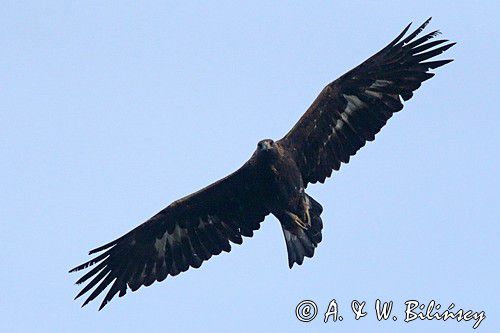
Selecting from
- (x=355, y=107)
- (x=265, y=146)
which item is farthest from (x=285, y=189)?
(x=355, y=107)

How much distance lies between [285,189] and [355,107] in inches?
62.6

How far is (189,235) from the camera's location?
1438 cm

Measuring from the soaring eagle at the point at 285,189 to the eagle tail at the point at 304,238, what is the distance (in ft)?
0.05

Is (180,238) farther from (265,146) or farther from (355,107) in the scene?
(355,107)

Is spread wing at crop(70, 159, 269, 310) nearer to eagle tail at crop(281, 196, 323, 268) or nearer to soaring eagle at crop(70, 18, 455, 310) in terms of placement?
soaring eagle at crop(70, 18, 455, 310)

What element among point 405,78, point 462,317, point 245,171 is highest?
point 405,78

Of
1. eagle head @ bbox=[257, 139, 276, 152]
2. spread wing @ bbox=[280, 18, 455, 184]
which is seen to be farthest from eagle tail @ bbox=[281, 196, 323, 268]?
eagle head @ bbox=[257, 139, 276, 152]

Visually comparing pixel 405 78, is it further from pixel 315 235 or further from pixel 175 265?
pixel 175 265

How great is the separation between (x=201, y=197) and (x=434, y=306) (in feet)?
12.3

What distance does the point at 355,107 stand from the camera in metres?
13.8

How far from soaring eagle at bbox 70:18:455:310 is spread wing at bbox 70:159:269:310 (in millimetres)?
15

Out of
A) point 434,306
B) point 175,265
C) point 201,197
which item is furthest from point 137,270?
point 434,306

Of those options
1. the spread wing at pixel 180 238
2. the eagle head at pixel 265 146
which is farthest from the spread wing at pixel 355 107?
the spread wing at pixel 180 238

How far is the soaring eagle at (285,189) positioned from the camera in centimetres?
1342
